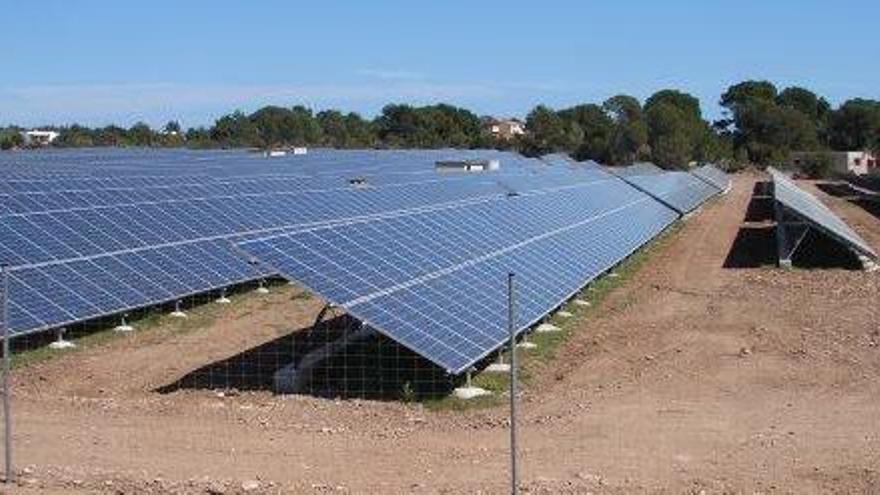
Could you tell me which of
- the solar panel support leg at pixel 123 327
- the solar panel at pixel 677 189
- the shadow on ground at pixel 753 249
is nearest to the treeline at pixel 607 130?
the solar panel at pixel 677 189

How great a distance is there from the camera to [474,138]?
504 ft

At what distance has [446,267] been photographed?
2119 cm

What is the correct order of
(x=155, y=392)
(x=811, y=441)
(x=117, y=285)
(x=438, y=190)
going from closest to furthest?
1. (x=811, y=441)
2. (x=155, y=392)
3. (x=117, y=285)
4. (x=438, y=190)

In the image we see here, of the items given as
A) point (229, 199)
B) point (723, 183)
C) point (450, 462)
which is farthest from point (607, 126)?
point (450, 462)

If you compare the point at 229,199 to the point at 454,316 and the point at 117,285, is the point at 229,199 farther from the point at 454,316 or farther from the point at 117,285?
the point at 454,316

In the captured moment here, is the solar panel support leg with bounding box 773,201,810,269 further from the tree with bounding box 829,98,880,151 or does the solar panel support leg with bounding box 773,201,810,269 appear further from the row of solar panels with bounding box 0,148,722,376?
the tree with bounding box 829,98,880,151

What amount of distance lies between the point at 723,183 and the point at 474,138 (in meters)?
64.4

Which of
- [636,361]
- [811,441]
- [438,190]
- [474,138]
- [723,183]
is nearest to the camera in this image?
[811,441]

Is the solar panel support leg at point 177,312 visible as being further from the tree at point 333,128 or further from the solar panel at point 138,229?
the tree at point 333,128

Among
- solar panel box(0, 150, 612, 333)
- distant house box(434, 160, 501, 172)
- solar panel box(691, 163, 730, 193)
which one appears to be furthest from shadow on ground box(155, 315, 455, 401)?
solar panel box(691, 163, 730, 193)

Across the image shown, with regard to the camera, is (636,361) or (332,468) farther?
(636,361)

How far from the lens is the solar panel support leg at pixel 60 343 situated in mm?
20389

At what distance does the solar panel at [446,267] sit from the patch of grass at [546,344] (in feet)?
1.75

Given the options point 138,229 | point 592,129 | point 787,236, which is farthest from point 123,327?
point 592,129
